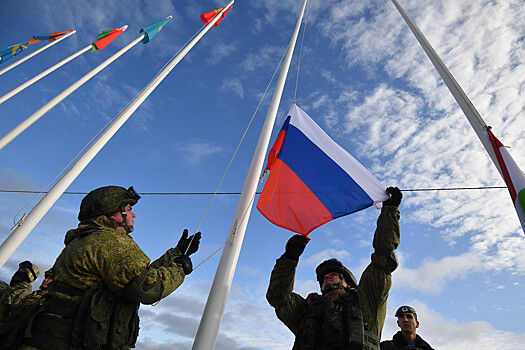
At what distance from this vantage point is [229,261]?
10.8ft

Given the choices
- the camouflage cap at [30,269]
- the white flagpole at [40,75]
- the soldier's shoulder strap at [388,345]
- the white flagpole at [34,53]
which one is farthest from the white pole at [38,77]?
the soldier's shoulder strap at [388,345]

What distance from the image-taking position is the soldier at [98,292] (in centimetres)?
250

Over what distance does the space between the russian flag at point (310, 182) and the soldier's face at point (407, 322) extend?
2.23m

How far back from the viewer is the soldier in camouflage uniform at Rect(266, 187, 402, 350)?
278 centimetres

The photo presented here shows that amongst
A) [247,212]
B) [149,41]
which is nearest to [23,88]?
[149,41]

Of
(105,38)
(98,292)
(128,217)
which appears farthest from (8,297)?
(105,38)

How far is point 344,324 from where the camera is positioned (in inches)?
111

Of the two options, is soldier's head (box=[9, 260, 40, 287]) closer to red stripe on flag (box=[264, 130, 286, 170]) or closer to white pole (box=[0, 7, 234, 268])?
white pole (box=[0, 7, 234, 268])

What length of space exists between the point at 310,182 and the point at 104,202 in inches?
108

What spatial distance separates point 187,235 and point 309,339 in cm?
195

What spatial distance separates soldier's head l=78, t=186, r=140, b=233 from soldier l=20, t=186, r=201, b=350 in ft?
0.70

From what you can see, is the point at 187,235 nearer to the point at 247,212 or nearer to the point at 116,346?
the point at 247,212

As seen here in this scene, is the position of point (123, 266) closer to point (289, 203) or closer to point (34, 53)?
point (289, 203)

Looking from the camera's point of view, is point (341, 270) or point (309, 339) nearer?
point (309, 339)
